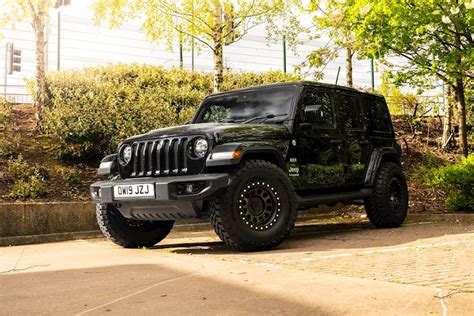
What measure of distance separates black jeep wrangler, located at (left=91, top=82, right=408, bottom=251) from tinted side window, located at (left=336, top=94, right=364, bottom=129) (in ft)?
0.06

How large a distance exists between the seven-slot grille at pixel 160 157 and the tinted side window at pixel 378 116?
355 cm

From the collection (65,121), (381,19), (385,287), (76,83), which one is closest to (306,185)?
(385,287)

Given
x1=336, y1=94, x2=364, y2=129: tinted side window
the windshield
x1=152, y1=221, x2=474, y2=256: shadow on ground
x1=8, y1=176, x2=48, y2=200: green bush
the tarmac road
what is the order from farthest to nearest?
x1=8, y1=176, x2=48, y2=200: green bush → x1=336, y1=94, x2=364, y2=129: tinted side window → the windshield → x1=152, y1=221, x2=474, y2=256: shadow on ground → the tarmac road

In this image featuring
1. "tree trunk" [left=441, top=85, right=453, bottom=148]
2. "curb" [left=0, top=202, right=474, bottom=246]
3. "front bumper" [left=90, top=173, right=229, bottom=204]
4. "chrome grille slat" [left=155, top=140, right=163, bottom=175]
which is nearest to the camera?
"front bumper" [left=90, top=173, right=229, bottom=204]

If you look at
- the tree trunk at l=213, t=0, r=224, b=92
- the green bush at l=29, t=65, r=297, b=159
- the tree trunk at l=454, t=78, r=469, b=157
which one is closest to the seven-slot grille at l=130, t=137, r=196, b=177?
the green bush at l=29, t=65, r=297, b=159

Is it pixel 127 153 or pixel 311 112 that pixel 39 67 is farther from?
pixel 311 112

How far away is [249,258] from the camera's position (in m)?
5.69

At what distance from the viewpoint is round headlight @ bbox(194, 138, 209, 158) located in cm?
613

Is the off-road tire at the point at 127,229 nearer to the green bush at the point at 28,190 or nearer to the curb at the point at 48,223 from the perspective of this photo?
the curb at the point at 48,223

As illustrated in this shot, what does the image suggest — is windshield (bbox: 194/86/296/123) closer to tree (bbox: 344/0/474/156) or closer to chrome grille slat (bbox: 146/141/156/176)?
chrome grille slat (bbox: 146/141/156/176)

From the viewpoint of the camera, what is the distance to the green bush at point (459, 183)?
1005 cm

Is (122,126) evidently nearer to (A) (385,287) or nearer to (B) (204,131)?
(B) (204,131)

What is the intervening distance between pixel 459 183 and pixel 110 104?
21.6 feet

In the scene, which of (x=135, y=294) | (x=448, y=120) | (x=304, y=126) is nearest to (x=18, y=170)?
(x=304, y=126)
